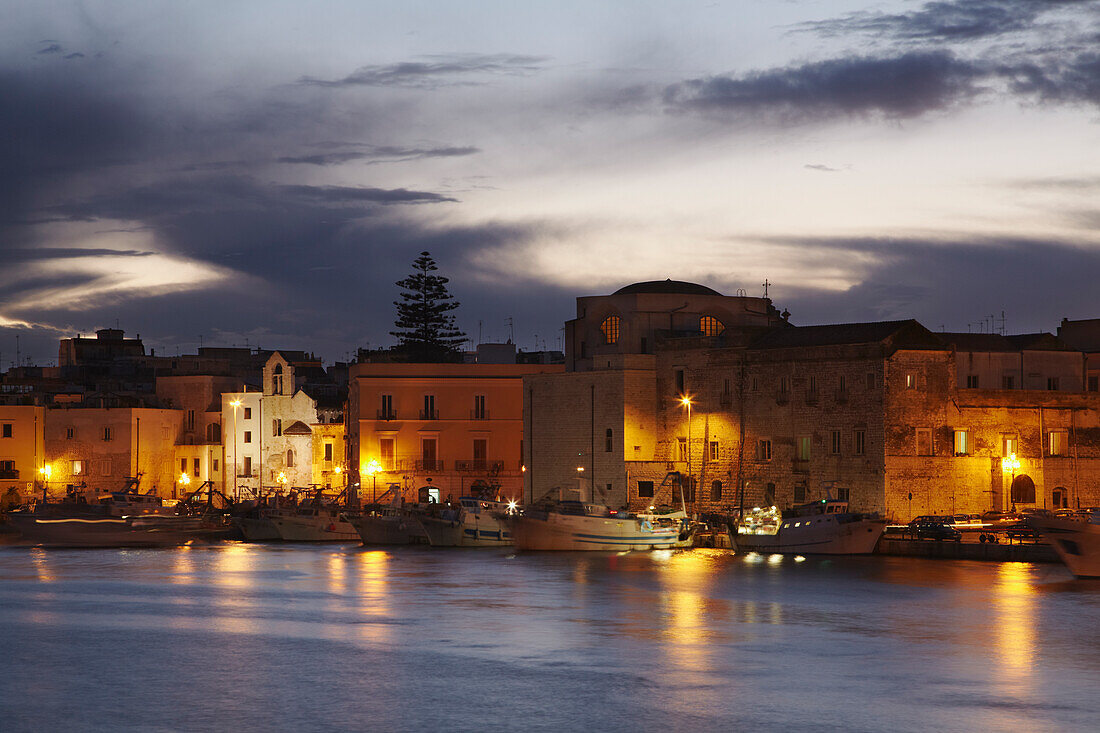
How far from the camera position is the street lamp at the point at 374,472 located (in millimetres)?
70625

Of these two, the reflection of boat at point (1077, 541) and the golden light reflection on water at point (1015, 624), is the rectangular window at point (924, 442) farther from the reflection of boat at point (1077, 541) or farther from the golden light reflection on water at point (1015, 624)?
the reflection of boat at point (1077, 541)

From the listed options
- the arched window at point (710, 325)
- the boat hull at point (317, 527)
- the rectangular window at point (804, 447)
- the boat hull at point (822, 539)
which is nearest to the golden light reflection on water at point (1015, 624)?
the boat hull at point (822, 539)

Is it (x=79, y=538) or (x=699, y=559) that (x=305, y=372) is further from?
(x=699, y=559)

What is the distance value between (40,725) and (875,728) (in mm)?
12966

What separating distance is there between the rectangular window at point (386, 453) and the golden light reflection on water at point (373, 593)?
1103 centimetres

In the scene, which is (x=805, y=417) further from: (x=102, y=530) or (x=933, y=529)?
(x=102, y=530)

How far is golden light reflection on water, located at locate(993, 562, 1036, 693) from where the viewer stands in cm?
2822

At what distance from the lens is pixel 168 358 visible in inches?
A: 3844

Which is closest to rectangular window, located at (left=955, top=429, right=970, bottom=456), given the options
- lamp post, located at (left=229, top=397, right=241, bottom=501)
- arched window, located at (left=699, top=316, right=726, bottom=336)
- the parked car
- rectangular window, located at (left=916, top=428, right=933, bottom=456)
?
rectangular window, located at (left=916, top=428, right=933, bottom=456)

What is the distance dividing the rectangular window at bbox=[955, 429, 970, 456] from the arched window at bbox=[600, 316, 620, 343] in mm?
16101

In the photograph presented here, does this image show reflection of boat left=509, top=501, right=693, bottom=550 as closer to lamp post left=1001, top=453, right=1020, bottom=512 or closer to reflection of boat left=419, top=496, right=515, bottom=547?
reflection of boat left=419, top=496, right=515, bottom=547

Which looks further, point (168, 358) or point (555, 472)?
point (168, 358)

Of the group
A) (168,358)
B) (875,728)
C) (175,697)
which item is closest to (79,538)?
(168,358)

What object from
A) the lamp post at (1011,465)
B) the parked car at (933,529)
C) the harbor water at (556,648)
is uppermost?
the lamp post at (1011,465)
